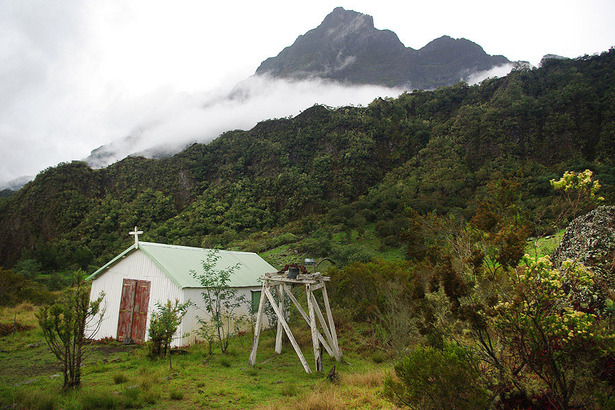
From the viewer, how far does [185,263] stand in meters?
14.3

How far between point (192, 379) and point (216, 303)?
514 centimetres

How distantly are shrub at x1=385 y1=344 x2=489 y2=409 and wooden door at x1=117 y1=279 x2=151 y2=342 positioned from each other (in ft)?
38.3

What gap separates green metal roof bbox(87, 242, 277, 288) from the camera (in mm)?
12820

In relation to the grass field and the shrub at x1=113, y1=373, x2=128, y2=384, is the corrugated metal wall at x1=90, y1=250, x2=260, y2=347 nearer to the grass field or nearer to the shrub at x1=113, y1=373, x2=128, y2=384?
the grass field

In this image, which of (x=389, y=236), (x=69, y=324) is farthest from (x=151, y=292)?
(x=389, y=236)

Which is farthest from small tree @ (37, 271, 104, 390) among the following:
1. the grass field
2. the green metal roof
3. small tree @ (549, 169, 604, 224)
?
small tree @ (549, 169, 604, 224)

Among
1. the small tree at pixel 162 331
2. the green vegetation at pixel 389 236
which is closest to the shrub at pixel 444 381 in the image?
the green vegetation at pixel 389 236

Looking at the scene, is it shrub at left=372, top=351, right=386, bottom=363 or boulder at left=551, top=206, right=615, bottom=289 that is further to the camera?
shrub at left=372, top=351, right=386, bottom=363

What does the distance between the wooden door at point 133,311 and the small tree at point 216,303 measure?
204cm

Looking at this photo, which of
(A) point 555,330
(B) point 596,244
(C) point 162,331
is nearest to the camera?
(A) point 555,330

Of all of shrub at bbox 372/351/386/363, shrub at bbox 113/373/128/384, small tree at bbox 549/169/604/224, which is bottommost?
shrub at bbox 372/351/386/363

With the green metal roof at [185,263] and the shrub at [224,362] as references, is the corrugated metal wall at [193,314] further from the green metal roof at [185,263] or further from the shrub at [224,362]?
the shrub at [224,362]

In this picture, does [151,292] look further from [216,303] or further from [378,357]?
[378,357]

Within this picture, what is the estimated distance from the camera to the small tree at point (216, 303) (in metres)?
11.5
